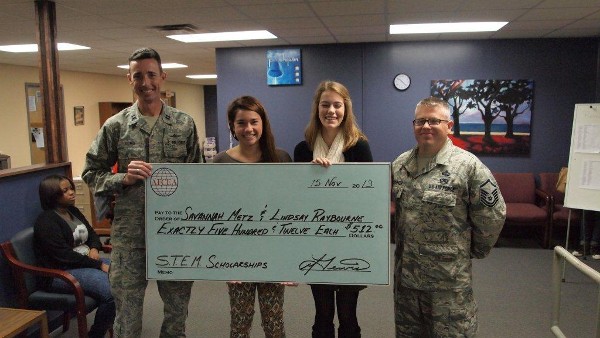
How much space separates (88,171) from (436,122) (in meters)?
1.53

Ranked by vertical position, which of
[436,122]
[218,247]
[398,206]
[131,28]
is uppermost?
[131,28]

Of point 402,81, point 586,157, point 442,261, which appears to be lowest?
point 442,261

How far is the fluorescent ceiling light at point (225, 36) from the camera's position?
5.04 metres

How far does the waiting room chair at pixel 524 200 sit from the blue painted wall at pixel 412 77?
0.70 ft

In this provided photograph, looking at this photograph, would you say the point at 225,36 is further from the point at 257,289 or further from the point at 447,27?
the point at 257,289

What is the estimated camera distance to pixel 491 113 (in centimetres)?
555

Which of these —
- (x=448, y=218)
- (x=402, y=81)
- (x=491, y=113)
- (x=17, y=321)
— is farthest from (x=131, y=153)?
(x=491, y=113)

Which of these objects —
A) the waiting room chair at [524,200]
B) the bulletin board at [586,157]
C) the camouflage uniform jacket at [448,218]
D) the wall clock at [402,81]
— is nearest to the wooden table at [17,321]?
the camouflage uniform jacket at [448,218]

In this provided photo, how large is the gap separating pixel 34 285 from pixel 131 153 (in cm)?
148

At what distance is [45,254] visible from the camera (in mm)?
2697

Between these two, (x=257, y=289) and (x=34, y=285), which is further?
(x=34, y=285)

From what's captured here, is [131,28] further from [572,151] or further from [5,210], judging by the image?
[572,151]

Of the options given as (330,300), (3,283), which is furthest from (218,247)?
(3,283)

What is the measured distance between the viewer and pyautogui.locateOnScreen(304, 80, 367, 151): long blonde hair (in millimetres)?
1984
